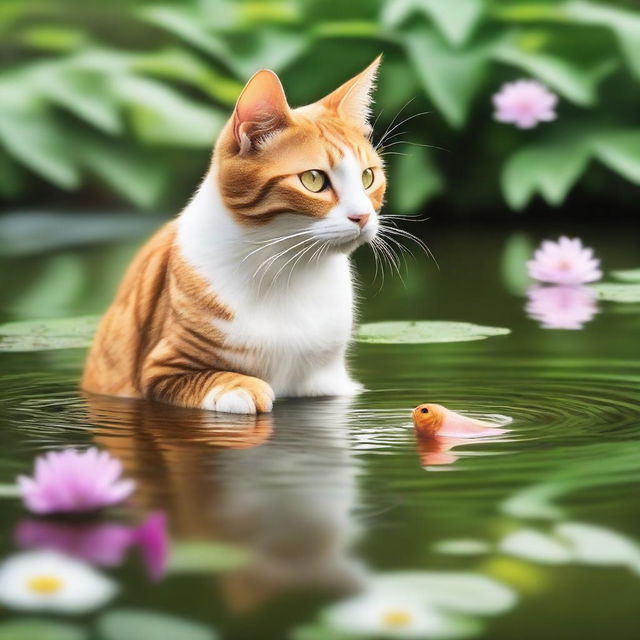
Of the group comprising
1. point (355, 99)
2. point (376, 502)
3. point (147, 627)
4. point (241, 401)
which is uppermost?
point (355, 99)

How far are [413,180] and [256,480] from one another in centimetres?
456

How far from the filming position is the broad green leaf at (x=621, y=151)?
627 centimetres

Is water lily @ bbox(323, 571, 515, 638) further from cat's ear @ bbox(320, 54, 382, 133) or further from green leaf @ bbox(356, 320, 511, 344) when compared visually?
green leaf @ bbox(356, 320, 511, 344)

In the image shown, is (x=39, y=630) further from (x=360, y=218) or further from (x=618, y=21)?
(x=618, y=21)

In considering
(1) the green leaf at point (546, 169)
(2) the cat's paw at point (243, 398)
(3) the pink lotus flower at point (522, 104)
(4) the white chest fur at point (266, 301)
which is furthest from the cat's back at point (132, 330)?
(1) the green leaf at point (546, 169)

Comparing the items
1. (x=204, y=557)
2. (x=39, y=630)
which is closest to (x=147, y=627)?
(x=39, y=630)

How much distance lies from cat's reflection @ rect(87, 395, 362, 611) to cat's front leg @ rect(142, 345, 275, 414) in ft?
0.09

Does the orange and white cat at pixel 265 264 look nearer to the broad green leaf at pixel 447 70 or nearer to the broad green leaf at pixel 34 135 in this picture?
the broad green leaf at pixel 447 70

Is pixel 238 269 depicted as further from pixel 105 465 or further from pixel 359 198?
pixel 105 465

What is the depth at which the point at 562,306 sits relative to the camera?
4.04m

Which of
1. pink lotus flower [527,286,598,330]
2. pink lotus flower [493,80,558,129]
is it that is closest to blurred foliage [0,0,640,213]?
pink lotus flower [493,80,558,129]

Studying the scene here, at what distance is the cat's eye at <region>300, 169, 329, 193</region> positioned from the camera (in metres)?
2.69

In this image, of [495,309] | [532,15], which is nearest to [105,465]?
→ [495,309]

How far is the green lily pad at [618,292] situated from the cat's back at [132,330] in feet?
4.21
